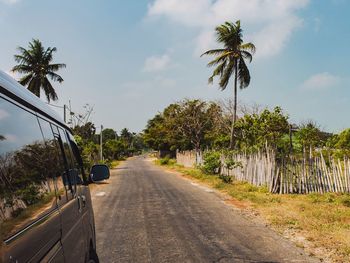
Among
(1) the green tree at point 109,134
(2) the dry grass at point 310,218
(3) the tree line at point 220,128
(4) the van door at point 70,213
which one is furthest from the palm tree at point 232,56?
(1) the green tree at point 109,134

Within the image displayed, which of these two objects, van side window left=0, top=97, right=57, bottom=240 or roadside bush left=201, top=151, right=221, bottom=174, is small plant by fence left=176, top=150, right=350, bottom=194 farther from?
van side window left=0, top=97, right=57, bottom=240

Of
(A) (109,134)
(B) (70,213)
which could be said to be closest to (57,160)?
(B) (70,213)

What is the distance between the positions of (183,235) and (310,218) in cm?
395

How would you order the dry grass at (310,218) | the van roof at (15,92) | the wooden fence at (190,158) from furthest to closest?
the wooden fence at (190,158), the dry grass at (310,218), the van roof at (15,92)

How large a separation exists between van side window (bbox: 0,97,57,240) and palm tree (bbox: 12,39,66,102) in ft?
128

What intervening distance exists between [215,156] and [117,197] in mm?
12183

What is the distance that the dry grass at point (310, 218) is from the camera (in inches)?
Answer: 300

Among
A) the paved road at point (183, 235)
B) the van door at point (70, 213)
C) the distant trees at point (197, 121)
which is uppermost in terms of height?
the distant trees at point (197, 121)

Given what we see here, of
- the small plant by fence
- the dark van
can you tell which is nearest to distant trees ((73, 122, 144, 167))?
the small plant by fence

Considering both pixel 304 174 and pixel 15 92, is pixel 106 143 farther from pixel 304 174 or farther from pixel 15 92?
pixel 15 92

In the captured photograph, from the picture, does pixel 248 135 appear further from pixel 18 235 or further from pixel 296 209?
pixel 18 235

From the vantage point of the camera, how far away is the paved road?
6.92 meters

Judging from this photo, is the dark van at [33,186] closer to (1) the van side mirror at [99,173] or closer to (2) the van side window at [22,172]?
(2) the van side window at [22,172]

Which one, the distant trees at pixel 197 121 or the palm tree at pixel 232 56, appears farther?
the distant trees at pixel 197 121
